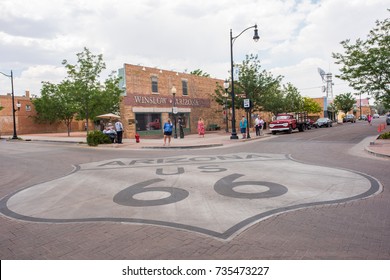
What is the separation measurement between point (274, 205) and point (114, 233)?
9.34ft

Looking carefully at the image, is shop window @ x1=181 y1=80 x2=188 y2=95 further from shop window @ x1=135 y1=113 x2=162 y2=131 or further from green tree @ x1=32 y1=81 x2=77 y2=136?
green tree @ x1=32 y1=81 x2=77 y2=136

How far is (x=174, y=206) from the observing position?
17.5 ft

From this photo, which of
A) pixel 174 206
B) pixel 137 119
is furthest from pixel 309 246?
pixel 137 119

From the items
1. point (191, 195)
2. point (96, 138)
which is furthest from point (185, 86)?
point (191, 195)

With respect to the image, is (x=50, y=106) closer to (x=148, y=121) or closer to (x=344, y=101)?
(x=148, y=121)

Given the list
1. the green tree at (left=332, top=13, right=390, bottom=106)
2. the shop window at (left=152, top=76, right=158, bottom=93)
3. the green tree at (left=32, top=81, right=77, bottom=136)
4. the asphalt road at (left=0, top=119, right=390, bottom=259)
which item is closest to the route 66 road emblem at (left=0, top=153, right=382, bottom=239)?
the asphalt road at (left=0, top=119, right=390, bottom=259)

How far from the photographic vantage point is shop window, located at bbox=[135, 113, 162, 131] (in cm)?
2694

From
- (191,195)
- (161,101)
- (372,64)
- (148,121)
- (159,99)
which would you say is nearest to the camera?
(191,195)

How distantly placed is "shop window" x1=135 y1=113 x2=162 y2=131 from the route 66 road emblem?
18.0 meters

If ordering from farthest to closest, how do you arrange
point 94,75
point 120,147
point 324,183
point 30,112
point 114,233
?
point 30,112 < point 94,75 < point 120,147 < point 324,183 < point 114,233

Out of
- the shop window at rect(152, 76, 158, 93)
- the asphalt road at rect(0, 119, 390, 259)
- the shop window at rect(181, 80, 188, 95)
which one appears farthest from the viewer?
the shop window at rect(181, 80, 188, 95)

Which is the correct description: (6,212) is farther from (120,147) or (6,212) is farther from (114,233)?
(120,147)

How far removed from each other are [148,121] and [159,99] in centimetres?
268

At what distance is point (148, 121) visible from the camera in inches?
1095
